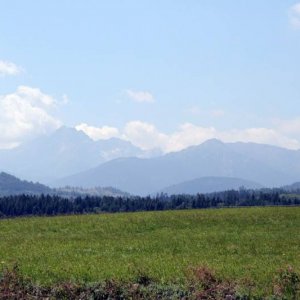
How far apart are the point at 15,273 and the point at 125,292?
4911 mm

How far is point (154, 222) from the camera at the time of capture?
42781 millimetres

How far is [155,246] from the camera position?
96.2ft

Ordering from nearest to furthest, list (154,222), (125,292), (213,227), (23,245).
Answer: (125,292) → (23,245) → (213,227) → (154,222)

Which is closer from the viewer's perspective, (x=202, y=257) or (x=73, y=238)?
(x=202, y=257)

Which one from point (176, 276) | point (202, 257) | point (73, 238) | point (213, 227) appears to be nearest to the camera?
point (176, 276)

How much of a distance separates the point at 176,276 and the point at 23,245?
14.4 metres

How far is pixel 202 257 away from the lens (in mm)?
24406

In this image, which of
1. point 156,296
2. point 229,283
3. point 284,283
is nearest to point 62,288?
point 156,296

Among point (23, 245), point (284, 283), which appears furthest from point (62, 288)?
point (23, 245)

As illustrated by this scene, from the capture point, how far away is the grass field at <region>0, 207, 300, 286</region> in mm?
20531

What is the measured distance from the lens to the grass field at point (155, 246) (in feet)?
67.4

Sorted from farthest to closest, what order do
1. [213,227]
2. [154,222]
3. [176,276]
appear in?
[154,222] < [213,227] < [176,276]

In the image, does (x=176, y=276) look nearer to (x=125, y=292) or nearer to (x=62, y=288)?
(x=125, y=292)

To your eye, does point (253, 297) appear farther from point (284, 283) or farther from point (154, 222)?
point (154, 222)
